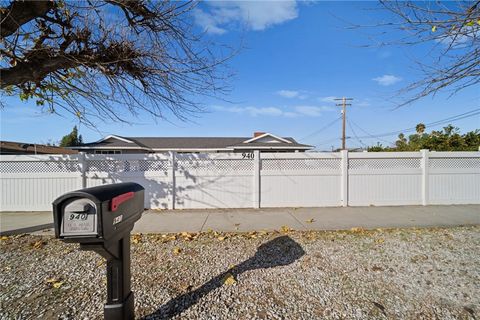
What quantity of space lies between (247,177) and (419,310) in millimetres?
4589

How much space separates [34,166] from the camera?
20.5 ft

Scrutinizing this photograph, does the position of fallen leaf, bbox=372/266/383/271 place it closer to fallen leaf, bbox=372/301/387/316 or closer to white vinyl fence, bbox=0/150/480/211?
fallen leaf, bbox=372/301/387/316

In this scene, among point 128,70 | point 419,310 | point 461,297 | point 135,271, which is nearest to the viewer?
point 419,310

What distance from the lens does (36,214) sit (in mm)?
6082

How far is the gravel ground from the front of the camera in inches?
92.5

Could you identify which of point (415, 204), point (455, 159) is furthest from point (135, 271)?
point (455, 159)

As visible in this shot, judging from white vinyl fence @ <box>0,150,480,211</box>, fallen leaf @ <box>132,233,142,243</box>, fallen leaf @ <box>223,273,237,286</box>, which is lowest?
fallen leaf @ <box>132,233,142,243</box>

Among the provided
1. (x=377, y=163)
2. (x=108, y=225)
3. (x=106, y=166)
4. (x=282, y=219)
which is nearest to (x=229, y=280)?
(x=108, y=225)

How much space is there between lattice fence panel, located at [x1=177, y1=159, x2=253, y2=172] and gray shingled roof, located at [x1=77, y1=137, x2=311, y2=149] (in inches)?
534

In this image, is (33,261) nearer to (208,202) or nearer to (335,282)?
(208,202)

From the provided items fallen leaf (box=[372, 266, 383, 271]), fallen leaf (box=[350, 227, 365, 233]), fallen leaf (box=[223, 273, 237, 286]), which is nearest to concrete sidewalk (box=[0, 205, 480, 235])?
fallen leaf (box=[350, 227, 365, 233])

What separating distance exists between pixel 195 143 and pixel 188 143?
2.36ft

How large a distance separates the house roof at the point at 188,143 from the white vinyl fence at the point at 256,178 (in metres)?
12.6

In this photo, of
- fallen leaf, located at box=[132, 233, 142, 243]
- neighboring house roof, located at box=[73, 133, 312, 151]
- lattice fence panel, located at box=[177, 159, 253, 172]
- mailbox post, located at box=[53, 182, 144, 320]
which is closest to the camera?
mailbox post, located at box=[53, 182, 144, 320]
